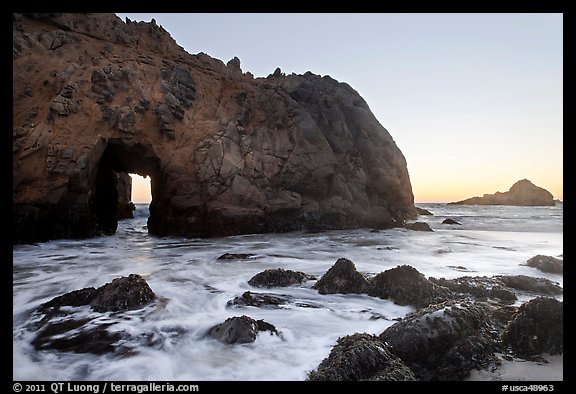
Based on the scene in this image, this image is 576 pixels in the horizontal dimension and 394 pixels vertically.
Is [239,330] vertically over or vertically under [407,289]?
under

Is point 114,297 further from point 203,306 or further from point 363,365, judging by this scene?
point 363,365

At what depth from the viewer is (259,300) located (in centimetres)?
538

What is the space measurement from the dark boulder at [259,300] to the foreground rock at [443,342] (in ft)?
6.43

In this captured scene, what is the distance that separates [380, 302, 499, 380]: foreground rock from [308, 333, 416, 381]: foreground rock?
0.24 metres

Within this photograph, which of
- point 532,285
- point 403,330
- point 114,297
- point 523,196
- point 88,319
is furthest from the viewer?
point 523,196

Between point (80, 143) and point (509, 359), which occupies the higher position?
point (80, 143)

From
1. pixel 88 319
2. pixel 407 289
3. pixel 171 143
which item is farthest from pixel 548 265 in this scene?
pixel 171 143

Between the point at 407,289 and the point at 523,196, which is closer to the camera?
the point at 407,289

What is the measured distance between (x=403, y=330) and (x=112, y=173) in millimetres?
17602

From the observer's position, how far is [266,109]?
19.0 metres

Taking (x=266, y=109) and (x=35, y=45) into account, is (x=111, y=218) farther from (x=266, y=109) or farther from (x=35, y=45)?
(x=266, y=109)
